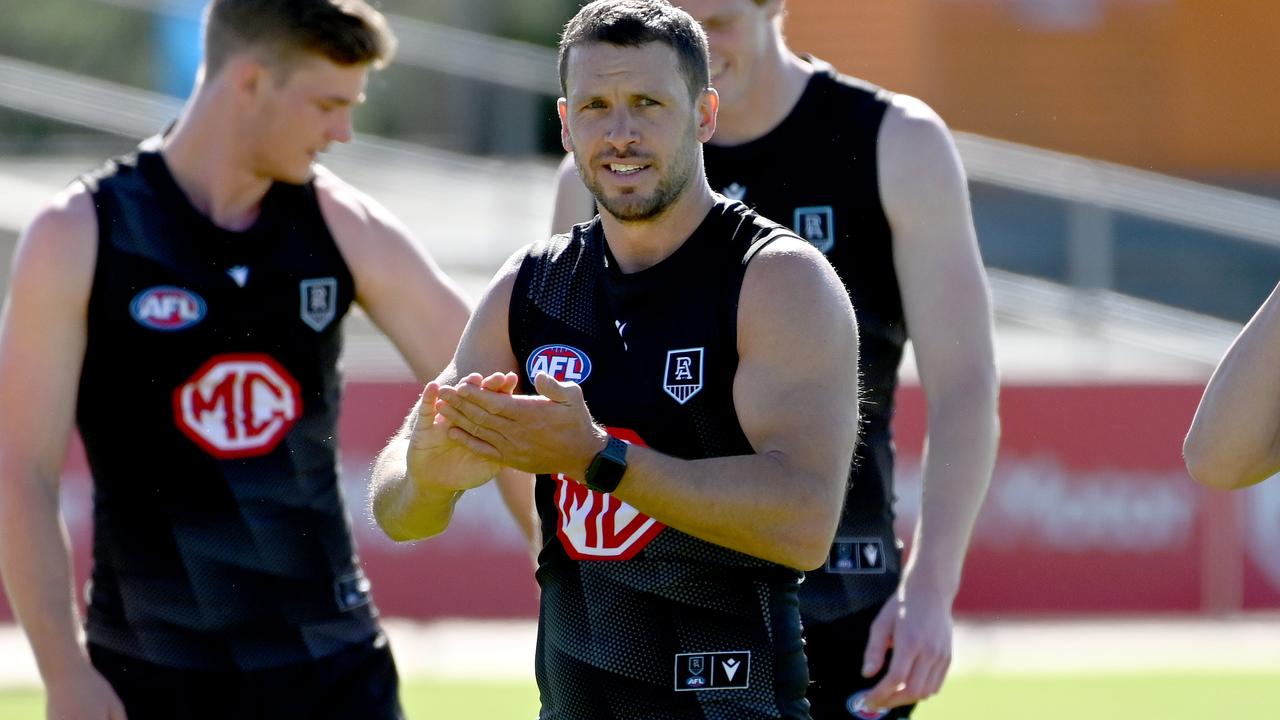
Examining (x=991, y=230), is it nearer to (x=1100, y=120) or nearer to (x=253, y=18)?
(x=1100, y=120)

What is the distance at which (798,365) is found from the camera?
3.23 m

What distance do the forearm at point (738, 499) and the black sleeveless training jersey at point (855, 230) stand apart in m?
1.14

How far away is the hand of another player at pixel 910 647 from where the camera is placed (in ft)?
13.1

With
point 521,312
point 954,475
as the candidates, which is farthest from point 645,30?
point 954,475

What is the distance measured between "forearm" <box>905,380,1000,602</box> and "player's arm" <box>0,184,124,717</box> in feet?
6.24

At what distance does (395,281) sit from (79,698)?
1258 mm

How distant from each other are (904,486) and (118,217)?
7092mm

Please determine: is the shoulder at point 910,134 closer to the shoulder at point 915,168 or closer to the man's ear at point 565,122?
the shoulder at point 915,168

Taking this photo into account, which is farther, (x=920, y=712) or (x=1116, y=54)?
(x=1116, y=54)

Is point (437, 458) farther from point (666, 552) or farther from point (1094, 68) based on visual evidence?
point (1094, 68)

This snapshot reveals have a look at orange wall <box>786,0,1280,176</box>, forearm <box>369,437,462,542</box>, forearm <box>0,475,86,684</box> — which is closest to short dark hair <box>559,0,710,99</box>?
forearm <box>369,437,462,542</box>

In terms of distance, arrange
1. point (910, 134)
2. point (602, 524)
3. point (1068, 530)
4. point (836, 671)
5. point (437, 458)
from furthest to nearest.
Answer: point (1068, 530)
point (910, 134)
point (836, 671)
point (602, 524)
point (437, 458)

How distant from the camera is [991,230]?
50.9 feet

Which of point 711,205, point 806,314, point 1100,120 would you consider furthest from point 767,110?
point 1100,120
